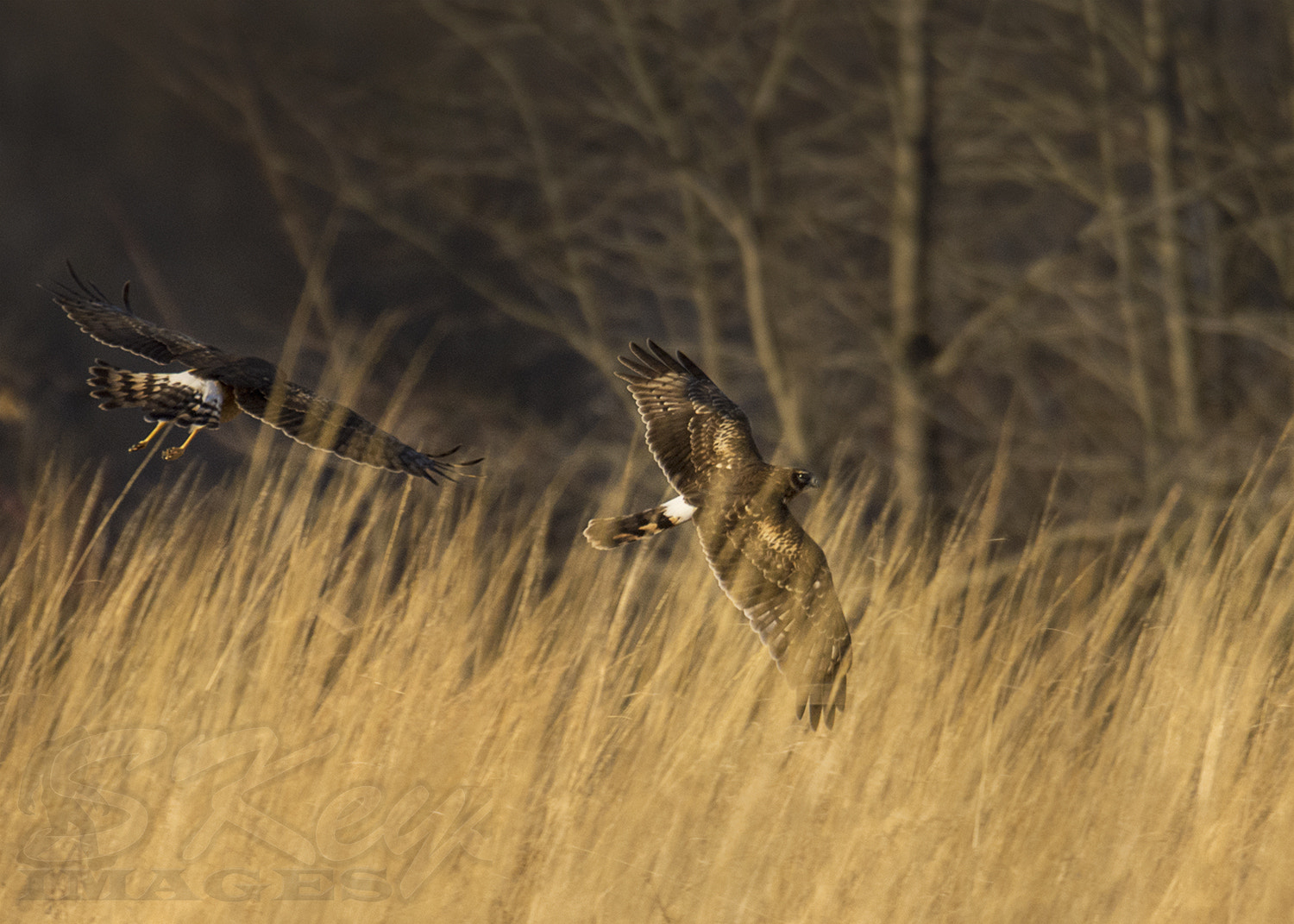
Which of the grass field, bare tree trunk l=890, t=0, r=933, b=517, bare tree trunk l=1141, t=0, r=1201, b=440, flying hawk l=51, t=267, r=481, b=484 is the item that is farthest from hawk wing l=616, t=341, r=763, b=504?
bare tree trunk l=1141, t=0, r=1201, b=440

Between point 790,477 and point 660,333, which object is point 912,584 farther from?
point 660,333

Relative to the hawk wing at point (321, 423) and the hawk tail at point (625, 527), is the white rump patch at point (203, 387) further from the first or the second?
the hawk tail at point (625, 527)

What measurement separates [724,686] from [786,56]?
22.6ft

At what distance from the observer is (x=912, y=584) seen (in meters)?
3.98

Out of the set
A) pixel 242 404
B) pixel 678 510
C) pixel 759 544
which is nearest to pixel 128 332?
pixel 242 404

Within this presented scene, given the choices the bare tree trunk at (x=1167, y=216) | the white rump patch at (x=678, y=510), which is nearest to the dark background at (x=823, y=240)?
the bare tree trunk at (x=1167, y=216)

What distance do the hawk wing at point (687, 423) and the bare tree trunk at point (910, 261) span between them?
15.5 ft

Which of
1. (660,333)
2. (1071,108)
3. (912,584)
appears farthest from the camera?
(660,333)

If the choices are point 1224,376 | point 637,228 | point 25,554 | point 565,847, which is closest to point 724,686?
point 565,847

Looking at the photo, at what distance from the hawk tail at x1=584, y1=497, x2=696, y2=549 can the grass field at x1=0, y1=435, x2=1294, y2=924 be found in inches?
3.6

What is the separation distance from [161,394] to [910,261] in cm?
669

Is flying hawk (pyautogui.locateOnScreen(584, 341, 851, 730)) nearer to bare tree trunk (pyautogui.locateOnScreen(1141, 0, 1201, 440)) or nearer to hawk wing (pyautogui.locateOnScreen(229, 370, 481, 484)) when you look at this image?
hawk wing (pyautogui.locateOnScreen(229, 370, 481, 484))

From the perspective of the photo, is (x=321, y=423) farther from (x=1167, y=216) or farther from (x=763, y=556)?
(x=1167, y=216)

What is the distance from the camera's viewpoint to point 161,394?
11.0 feet
